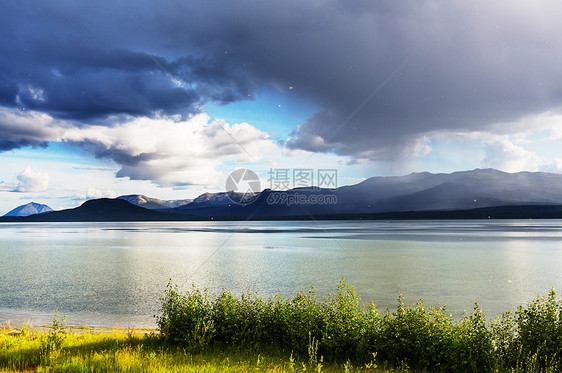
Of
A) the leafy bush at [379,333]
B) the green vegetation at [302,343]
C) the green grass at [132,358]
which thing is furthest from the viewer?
the leafy bush at [379,333]

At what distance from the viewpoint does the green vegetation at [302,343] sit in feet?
35.4

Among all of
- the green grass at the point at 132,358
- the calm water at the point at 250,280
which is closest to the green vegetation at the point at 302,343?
the green grass at the point at 132,358

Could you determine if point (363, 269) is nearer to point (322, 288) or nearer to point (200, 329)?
point (322, 288)

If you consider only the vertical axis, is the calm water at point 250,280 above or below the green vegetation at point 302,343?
below

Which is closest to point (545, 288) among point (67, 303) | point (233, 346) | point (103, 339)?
point (233, 346)

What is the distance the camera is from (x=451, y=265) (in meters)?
45.6

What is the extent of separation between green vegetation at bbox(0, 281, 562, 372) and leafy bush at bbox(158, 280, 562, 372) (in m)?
0.03

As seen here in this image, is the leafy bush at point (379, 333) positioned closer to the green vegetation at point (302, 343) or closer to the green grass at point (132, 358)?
the green vegetation at point (302, 343)

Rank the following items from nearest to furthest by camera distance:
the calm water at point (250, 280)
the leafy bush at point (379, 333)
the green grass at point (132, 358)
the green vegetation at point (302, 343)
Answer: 1. the green grass at point (132, 358)
2. the green vegetation at point (302, 343)
3. the leafy bush at point (379, 333)
4. the calm water at point (250, 280)

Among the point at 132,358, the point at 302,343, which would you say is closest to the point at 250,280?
the point at 302,343

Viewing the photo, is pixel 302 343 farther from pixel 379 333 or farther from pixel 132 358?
pixel 132 358

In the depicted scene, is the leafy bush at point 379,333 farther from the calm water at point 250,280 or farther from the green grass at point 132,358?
the calm water at point 250,280

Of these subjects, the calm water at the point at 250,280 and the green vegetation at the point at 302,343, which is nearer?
the green vegetation at the point at 302,343

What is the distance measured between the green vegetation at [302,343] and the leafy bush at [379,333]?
0.03 m
